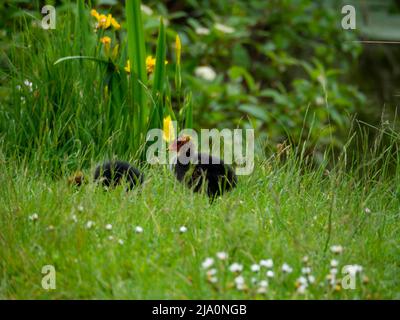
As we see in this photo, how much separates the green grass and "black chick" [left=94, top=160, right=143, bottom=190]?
116 mm

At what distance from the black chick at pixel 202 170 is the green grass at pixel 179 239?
100mm

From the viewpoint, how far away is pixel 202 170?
3826 millimetres

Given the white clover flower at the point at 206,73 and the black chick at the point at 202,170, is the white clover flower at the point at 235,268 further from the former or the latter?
the white clover flower at the point at 206,73

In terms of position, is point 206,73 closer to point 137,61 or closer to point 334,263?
point 137,61

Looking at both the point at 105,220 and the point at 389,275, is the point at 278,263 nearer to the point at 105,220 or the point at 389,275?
the point at 389,275

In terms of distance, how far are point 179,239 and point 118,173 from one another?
0.82 metres

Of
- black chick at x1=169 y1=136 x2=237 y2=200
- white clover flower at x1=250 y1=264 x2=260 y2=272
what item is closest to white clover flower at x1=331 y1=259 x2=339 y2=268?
white clover flower at x1=250 y1=264 x2=260 y2=272

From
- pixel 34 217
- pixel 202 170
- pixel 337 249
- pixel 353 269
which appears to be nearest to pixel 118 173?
pixel 202 170

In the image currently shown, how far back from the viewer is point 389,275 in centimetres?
302

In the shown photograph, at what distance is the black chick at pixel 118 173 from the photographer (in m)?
3.78

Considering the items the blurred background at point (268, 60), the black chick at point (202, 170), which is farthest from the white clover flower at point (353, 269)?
the blurred background at point (268, 60)

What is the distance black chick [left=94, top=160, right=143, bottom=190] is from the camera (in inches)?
149
